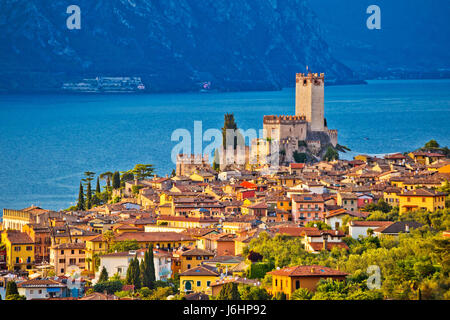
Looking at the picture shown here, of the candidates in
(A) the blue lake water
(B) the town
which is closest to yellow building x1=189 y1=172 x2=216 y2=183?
(B) the town

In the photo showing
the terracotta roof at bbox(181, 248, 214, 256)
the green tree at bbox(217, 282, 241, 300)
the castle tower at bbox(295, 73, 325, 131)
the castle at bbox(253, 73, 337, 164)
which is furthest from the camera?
the castle tower at bbox(295, 73, 325, 131)

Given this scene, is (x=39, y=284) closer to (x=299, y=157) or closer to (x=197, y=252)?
(x=197, y=252)

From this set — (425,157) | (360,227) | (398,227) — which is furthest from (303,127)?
(398,227)

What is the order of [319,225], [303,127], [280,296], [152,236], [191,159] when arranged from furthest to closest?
[303,127] → [191,159] → [152,236] → [319,225] → [280,296]

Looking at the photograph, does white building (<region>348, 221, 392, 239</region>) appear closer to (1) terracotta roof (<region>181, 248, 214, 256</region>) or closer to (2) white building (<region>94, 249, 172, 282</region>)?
(1) terracotta roof (<region>181, 248, 214, 256</region>)

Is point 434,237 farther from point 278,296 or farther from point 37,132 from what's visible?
point 37,132

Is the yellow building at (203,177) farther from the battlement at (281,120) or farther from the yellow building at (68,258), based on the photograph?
the yellow building at (68,258)
